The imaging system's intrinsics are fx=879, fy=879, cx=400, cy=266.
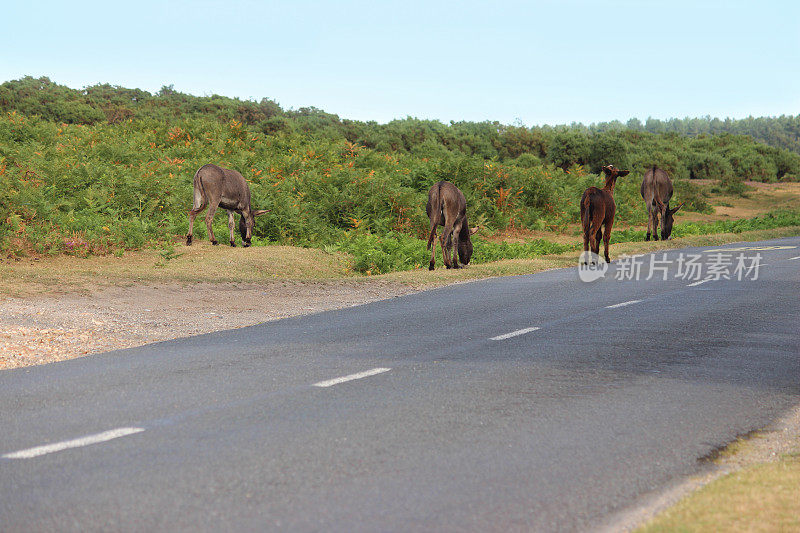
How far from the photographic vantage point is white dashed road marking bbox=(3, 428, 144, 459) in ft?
19.1

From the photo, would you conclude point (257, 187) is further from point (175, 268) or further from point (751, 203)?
point (751, 203)

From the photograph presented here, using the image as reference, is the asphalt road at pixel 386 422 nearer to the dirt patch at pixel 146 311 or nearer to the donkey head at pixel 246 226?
the dirt patch at pixel 146 311

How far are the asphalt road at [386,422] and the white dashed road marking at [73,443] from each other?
0.02 m

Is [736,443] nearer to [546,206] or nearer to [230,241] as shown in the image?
[230,241]

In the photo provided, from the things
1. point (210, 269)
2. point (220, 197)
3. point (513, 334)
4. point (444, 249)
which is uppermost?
point (220, 197)

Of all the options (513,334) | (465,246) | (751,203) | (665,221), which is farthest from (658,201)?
(751,203)

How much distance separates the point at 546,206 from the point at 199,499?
35.8m

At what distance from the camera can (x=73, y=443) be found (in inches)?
240

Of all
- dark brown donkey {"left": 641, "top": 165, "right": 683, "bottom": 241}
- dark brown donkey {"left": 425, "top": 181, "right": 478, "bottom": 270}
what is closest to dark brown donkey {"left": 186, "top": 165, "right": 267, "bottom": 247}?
dark brown donkey {"left": 425, "top": 181, "right": 478, "bottom": 270}

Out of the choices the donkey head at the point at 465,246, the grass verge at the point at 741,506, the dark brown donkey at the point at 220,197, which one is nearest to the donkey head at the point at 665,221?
the donkey head at the point at 465,246

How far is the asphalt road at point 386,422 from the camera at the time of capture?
4938mm

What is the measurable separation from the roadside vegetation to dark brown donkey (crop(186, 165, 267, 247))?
42.9 inches

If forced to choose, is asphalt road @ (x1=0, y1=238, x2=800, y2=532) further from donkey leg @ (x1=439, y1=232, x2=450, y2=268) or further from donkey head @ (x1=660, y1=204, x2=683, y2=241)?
donkey head @ (x1=660, y1=204, x2=683, y2=241)

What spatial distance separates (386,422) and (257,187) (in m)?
22.1
